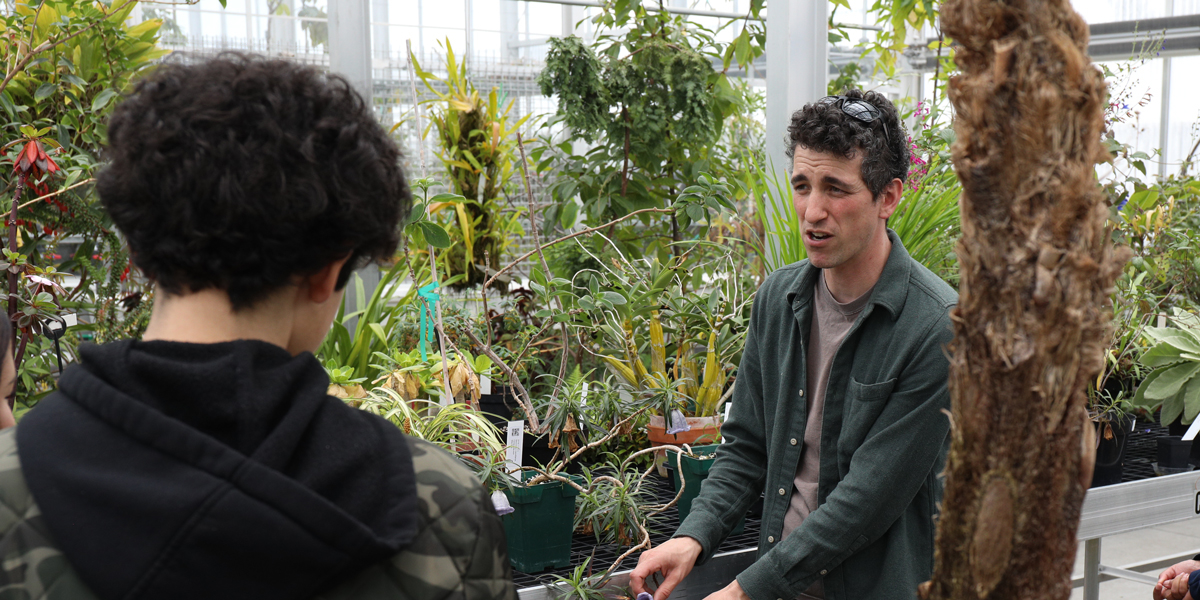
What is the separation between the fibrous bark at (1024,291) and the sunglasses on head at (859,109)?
3.47ft

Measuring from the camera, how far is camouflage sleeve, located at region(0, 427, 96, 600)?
2.15ft

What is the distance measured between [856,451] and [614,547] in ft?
2.15

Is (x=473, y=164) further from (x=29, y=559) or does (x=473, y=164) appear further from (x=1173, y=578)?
(x=29, y=559)

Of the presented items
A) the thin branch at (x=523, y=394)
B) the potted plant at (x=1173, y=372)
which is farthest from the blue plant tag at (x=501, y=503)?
the potted plant at (x=1173, y=372)

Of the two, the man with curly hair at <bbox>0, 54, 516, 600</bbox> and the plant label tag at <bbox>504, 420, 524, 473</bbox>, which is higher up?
the man with curly hair at <bbox>0, 54, 516, 600</bbox>

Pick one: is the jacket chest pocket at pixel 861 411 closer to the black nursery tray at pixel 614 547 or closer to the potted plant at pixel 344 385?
the black nursery tray at pixel 614 547

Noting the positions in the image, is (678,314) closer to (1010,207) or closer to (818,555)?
(818,555)

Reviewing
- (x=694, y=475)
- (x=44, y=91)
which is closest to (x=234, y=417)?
(x=694, y=475)

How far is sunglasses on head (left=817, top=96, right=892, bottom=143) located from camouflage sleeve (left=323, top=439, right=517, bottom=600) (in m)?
1.20

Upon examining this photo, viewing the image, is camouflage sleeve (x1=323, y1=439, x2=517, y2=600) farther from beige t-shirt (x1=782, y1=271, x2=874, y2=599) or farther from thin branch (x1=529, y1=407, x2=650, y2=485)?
thin branch (x1=529, y1=407, x2=650, y2=485)

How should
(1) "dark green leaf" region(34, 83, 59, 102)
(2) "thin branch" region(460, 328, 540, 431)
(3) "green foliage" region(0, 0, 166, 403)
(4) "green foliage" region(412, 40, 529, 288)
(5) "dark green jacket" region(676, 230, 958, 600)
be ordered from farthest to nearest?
(4) "green foliage" region(412, 40, 529, 288) < (1) "dark green leaf" region(34, 83, 59, 102) < (3) "green foliage" region(0, 0, 166, 403) < (2) "thin branch" region(460, 328, 540, 431) < (5) "dark green jacket" region(676, 230, 958, 600)

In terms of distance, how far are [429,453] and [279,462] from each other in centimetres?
14

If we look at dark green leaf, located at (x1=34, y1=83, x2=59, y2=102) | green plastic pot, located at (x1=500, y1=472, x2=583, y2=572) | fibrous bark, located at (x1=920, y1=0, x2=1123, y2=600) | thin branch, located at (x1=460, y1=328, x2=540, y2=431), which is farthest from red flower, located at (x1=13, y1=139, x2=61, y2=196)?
fibrous bark, located at (x1=920, y1=0, x2=1123, y2=600)

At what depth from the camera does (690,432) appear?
97.7 inches
